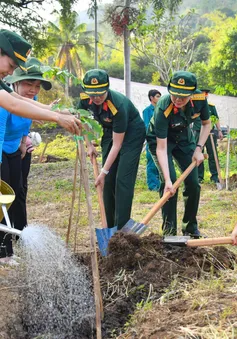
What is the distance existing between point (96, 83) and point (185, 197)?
153cm

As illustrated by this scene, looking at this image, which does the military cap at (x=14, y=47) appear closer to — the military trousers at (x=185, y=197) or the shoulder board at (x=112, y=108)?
the shoulder board at (x=112, y=108)

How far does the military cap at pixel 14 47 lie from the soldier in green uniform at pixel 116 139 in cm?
131

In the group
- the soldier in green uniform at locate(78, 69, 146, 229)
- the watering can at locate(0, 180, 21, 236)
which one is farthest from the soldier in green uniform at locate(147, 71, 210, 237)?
the watering can at locate(0, 180, 21, 236)

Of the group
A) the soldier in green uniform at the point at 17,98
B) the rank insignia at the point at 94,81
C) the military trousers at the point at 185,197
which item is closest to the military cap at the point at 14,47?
the soldier in green uniform at the point at 17,98

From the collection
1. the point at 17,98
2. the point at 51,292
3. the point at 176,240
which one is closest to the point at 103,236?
the point at 176,240

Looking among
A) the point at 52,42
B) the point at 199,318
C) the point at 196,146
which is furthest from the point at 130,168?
the point at 52,42

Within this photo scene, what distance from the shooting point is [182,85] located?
4.46 m

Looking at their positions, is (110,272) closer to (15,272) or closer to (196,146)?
(15,272)

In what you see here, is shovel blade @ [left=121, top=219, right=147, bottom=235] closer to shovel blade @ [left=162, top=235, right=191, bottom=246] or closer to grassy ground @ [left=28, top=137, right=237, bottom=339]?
shovel blade @ [left=162, top=235, right=191, bottom=246]

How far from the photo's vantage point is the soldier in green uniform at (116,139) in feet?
14.6

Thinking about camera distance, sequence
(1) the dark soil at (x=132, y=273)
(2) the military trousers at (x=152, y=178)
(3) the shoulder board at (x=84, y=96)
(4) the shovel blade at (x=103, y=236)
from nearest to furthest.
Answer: (1) the dark soil at (x=132, y=273) → (4) the shovel blade at (x=103, y=236) → (3) the shoulder board at (x=84, y=96) → (2) the military trousers at (x=152, y=178)

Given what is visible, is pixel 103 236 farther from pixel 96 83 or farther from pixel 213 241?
pixel 96 83

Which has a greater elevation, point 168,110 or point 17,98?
point 17,98

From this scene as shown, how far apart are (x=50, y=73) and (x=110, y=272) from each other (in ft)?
5.39
